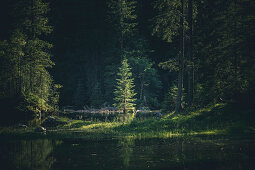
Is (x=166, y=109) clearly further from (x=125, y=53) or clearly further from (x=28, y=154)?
(x=28, y=154)

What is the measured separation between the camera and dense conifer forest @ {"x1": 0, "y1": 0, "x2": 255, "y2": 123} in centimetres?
1762

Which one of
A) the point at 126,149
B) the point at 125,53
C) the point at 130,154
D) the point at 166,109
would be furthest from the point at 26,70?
the point at 125,53

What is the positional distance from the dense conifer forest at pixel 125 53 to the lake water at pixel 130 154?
6.09 m

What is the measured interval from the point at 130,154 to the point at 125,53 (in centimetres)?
3644

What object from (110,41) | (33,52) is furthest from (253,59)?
(110,41)

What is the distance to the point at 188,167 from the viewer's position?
841cm

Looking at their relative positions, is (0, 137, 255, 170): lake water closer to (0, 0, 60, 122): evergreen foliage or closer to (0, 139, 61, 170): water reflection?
(0, 139, 61, 170): water reflection

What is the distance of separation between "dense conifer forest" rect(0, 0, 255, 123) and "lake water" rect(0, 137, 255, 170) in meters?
6.09

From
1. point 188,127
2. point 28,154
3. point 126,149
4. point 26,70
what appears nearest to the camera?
point 28,154

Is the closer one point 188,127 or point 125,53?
point 188,127

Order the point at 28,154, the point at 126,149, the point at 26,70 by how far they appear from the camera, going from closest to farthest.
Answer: the point at 28,154 → the point at 126,149 → the point at 26,70

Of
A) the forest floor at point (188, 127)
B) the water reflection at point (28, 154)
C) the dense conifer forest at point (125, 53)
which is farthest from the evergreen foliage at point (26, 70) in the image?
the water reflection at point (28, 154)

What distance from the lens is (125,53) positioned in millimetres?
46312

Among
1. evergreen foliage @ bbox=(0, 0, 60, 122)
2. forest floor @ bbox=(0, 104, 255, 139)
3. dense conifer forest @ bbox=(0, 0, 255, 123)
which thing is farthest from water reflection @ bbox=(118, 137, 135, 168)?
evergreen foliage @ bbox=(0, 0, 60, 122)
